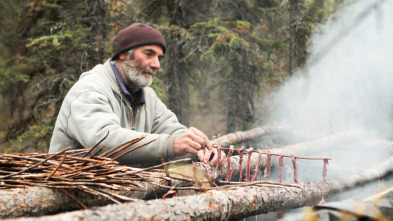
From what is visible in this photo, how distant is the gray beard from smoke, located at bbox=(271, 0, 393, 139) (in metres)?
4.99

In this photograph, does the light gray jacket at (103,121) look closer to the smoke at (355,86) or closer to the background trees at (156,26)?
the background trees at (156,26)

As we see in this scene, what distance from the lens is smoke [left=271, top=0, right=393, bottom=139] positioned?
7148 mm

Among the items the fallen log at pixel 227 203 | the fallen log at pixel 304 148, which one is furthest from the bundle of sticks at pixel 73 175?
the fallen log at pixel 304 148

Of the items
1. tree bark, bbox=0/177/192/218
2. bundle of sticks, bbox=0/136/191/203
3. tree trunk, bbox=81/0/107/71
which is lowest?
tree bark, bbox=0/177/192/218

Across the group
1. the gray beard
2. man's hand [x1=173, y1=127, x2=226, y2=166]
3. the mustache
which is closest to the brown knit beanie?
the gray beard

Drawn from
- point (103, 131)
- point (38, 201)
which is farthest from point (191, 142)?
point (38, 201)

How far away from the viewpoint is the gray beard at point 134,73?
140 inches

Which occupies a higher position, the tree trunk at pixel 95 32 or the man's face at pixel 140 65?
the tree trunk at pixel 95 32

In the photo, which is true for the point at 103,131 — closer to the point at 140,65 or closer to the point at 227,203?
the point at 140,65

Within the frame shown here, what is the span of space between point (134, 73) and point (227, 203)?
6.49 ft

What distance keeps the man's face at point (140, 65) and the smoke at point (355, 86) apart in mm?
4885

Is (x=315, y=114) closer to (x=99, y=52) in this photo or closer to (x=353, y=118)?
(x=353, y=118)

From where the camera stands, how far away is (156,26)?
942 cm

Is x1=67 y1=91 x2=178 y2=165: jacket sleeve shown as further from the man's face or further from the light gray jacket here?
the man's face
